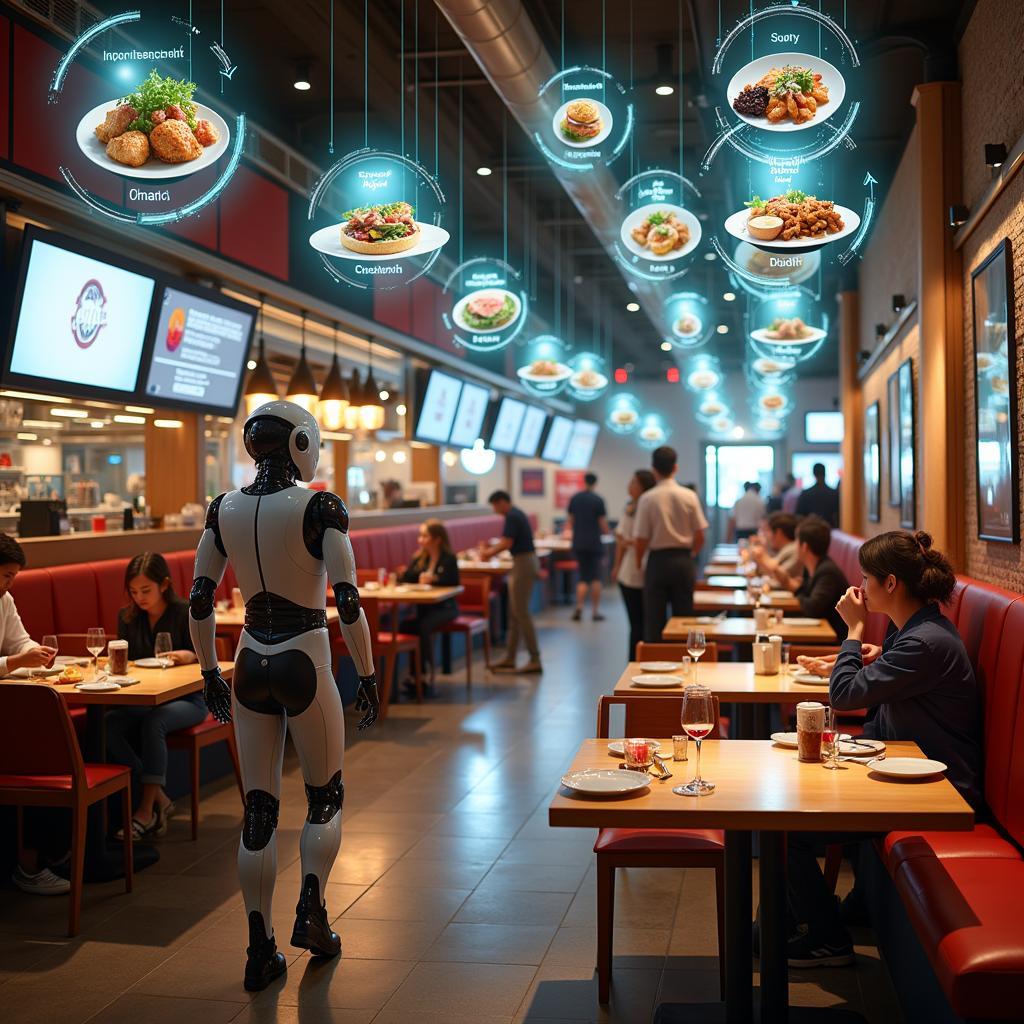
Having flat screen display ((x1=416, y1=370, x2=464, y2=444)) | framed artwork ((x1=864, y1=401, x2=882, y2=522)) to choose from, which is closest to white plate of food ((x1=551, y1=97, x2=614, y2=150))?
framed artwork ((x1=864, y1=401, x2=882, y2=522))

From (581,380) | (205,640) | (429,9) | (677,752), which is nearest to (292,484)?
(205,640)

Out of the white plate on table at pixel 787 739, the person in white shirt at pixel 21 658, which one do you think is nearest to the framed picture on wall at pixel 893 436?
the white plate on table at pixel 787 739

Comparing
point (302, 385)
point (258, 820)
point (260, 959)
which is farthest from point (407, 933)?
point (302, 385)

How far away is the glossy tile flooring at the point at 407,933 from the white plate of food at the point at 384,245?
264 centimetres

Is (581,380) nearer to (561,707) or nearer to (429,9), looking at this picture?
(561,707)

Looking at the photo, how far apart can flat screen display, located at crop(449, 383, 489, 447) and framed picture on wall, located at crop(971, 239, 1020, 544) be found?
8300 mm

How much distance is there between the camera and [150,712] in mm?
5230

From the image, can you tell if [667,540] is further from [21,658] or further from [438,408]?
[438,408]

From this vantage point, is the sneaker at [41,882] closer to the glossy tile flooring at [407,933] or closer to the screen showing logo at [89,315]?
the glossy tile flooring at [407,933]

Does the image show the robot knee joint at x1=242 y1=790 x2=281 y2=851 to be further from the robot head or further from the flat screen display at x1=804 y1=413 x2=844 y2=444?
the flat screen display at x1=804 y1=413 x2=844 y2=444

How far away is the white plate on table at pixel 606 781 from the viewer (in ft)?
9.33

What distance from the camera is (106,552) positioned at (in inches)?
259

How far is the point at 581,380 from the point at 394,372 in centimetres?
242

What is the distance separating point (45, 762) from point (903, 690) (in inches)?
120
